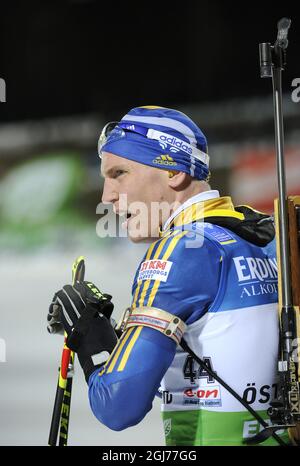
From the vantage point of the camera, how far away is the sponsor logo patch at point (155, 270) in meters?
1.94

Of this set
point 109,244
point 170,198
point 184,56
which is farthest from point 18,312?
point 170,198

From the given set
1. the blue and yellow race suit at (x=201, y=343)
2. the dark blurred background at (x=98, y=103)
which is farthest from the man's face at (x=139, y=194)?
the dark blurred background at (x=98, y=103)

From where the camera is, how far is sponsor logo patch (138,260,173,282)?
194 cm

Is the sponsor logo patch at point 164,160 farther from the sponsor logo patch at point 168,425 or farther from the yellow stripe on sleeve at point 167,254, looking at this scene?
the sponsor logo patch at point 168,425

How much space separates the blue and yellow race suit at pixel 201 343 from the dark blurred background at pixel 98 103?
507cm

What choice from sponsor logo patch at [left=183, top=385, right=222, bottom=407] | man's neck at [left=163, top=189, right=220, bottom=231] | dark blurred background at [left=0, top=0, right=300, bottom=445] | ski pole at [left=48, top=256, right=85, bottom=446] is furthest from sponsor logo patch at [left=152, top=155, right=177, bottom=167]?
dark blurred background at [left=0, top=0, right=300, bottom=445]

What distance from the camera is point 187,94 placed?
835 centimetres

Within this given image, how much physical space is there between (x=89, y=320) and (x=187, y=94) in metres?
6.49

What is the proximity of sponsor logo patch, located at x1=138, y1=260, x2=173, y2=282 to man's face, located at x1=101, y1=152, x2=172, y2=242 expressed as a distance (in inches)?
9.8

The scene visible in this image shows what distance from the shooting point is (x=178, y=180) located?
2217mm

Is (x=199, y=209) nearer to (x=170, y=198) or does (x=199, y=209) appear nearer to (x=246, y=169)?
(x=170, y=198)

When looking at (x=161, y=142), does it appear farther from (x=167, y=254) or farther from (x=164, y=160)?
(x=167, y=254)

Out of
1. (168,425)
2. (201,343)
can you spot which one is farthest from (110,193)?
(168,425)

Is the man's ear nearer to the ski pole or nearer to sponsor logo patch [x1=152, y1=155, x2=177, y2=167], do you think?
sponsor logo patch [x1=152, y1=155, x2=177, y2=167]
